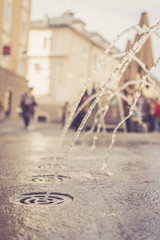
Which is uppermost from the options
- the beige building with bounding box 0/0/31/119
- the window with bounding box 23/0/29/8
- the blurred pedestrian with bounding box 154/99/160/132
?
the window with bounding box 23/0/29/8

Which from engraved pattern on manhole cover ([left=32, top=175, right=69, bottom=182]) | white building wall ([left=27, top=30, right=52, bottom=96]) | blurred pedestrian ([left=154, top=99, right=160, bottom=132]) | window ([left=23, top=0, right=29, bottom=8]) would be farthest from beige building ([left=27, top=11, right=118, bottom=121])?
engraved pattern on manhole cover ([left=32, top=175, right=69, bottom=182])

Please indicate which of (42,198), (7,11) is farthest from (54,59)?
(42,198)

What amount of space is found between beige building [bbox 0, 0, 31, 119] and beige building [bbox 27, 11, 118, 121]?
7.51m

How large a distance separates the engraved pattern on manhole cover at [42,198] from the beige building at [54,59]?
38.0 m

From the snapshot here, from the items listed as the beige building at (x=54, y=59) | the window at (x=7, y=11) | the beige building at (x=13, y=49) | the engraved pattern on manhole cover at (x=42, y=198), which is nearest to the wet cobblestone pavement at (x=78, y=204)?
the engraved pattern on manhole cover at (x=42, y=198)

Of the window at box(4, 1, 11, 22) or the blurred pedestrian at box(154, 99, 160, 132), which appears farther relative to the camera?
the window at box(4, 1, 11, 22)

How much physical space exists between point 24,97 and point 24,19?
2035 centimetres

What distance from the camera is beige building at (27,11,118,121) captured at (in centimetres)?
4297

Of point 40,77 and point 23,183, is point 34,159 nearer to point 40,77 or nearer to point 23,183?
point 23,183

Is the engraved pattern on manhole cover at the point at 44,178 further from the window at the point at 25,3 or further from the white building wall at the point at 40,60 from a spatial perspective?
the white building wall at the point at 40,60

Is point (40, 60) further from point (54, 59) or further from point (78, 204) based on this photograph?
point (78, 204)

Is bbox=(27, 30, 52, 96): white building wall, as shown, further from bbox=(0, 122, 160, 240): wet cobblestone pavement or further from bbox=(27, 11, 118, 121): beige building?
bbox=(0, 122, 160, 240): wet cobblestone pavement

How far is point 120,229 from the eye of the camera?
242cm

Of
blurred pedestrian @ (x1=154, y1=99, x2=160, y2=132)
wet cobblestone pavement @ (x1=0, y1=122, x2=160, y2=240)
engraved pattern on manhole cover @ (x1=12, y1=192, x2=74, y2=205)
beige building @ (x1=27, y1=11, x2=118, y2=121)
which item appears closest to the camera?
wet cobblestone pavement @ (x1=0, y1=122, x2=160, y2=240)
